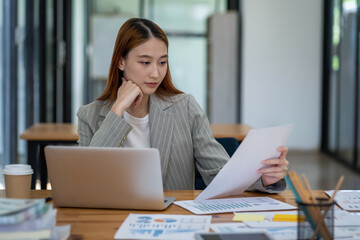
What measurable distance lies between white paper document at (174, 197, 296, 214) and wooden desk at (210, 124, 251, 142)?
1797mm

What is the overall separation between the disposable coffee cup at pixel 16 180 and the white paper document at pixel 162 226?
1.23ft

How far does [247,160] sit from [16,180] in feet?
2.20

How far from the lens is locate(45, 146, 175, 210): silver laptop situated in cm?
140

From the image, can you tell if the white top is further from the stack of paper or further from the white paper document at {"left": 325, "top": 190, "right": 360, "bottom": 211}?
the stack of paper

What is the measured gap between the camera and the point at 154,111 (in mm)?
2125

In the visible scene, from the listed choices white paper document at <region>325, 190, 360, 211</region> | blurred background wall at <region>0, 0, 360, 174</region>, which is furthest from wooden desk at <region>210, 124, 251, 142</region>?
blurred background wall at <region>0, 0, 360, 174</region>

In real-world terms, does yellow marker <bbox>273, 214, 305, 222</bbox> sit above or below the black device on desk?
below

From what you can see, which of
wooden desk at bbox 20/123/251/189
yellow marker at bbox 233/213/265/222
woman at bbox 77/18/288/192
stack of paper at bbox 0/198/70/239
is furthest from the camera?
wooden desk at bbox 20/123/251/189

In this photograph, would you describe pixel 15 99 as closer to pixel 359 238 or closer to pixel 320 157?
pixel 359 238

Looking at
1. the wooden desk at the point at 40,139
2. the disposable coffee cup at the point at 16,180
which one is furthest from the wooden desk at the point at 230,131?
the disposable coffee cup at the point at 16,180

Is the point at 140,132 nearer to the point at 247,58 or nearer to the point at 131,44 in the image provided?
the point at 131,44

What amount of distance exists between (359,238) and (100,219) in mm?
636

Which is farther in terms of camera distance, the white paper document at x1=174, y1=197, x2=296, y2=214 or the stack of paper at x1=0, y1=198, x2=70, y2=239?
the white paper document at x1=174, y1=197, x2=296, y2=214

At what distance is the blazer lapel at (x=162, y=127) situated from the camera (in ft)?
6.80
